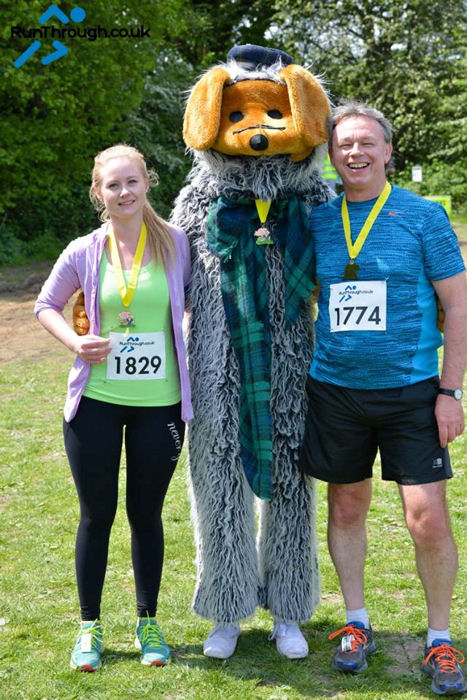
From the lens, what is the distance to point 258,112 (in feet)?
10.1

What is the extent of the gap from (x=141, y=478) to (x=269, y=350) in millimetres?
665

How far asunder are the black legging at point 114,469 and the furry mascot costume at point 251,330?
228 millimetres

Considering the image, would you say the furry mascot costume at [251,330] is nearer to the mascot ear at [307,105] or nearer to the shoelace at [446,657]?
the mascot ear at [307,105]

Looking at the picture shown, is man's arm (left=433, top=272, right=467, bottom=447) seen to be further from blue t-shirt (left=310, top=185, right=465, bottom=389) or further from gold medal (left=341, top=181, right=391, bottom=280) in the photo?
gold medal (left=341, top=181, right=391, bottom=280)

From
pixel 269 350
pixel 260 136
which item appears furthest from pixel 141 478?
pixel 260 136

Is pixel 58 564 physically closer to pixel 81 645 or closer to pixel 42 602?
pixel 42 602

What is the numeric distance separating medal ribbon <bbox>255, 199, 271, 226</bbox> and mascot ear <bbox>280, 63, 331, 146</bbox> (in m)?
0.26

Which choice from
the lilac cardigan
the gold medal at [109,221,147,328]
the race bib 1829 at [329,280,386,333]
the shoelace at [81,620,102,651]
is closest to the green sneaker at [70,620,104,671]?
the shoelace at [81,620,102,651]

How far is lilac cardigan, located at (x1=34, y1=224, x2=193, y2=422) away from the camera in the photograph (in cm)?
299

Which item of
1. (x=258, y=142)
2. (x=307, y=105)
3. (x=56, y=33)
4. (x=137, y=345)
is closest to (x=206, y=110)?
(x=258, y=142)

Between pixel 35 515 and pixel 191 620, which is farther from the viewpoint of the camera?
pixel 35 515

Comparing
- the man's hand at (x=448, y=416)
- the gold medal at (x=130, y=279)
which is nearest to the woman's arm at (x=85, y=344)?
the gold medal at (x=130, y=279)

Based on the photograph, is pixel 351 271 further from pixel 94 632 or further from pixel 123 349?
pixel 94 632

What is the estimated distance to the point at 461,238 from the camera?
16.9 metres
